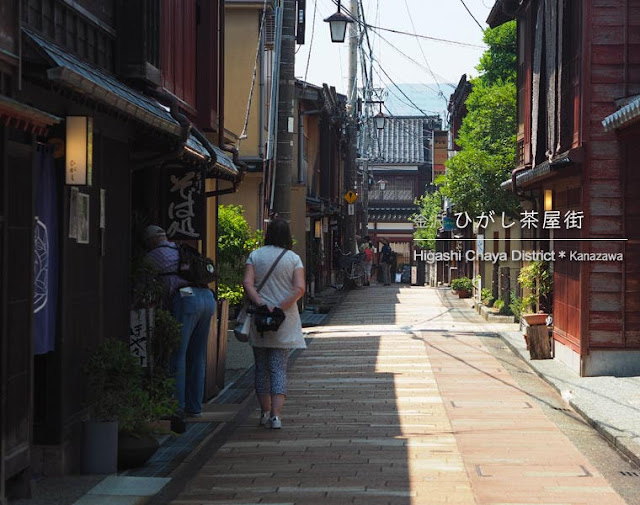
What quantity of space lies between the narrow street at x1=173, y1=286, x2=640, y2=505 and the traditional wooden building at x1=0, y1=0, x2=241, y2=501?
134 centimetres

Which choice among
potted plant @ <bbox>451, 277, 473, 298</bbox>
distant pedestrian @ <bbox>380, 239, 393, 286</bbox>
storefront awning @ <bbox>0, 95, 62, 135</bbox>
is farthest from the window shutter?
distant pedestrian @ <bbox>380, 239, 393, 286</bbox>

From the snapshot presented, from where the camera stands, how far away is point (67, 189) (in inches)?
344

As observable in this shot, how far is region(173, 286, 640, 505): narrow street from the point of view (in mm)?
8375

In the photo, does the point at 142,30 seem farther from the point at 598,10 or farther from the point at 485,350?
the point at 485,350

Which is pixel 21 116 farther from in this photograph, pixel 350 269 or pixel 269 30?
pixel 350 269

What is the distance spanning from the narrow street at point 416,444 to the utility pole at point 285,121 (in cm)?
261

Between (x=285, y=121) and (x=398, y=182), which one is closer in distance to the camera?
(x=285, y=121)

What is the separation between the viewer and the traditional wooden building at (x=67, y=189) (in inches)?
288

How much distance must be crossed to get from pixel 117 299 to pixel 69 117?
2338mm

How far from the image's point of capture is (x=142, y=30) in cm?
1087

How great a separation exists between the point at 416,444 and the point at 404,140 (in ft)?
231

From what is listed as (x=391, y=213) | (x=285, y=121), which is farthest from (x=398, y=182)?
(x=285, y=121)

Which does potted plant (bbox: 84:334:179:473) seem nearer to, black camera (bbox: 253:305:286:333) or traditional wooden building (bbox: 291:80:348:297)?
black camera (bbox: 253:305:286:333)

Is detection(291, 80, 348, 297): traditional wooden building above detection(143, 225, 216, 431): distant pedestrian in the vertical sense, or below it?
above
